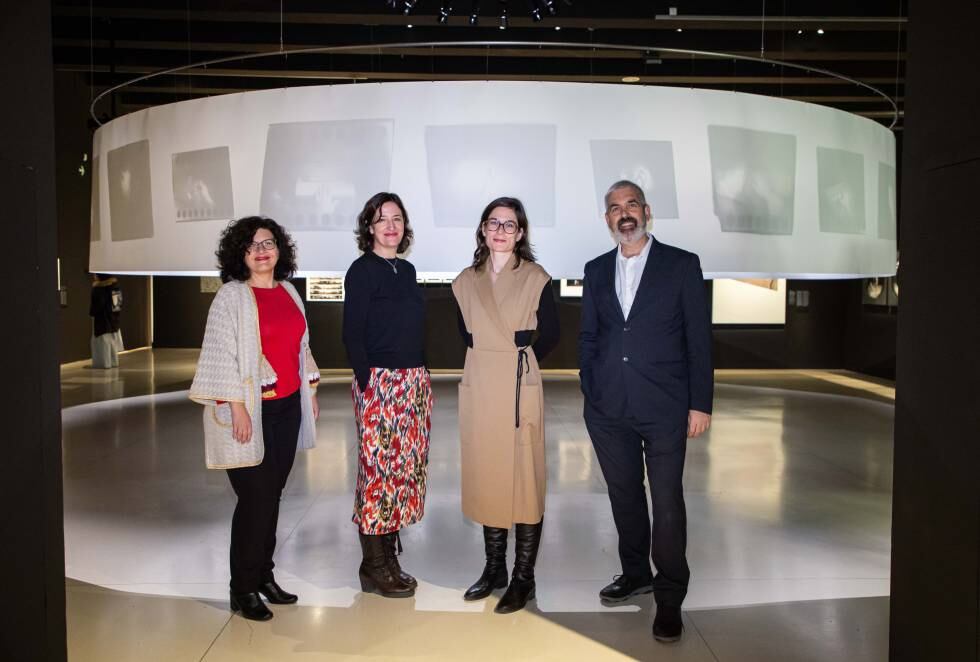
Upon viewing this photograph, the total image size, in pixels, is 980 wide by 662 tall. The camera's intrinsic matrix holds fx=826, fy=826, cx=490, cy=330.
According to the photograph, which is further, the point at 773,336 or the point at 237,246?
the point at 773,336

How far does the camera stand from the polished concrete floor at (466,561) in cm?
321

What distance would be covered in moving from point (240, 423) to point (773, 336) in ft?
45.6

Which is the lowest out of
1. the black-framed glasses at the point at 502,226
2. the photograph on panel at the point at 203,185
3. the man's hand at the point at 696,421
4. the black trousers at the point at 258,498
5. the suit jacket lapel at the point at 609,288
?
the black trousers at the point at 258,498

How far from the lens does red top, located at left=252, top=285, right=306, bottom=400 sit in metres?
3.46

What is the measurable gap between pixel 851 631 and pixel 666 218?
395 cm

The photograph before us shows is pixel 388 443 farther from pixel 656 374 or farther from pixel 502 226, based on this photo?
pixel 656 374

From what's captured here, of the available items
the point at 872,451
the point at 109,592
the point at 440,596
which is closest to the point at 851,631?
the point at 440,596

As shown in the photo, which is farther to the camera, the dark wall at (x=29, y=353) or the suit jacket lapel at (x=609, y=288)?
the suit jacket lapel at (x=609, y=288)

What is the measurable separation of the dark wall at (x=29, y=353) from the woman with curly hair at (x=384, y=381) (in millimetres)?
1509

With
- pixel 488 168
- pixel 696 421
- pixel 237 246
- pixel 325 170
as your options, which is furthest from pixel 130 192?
pixel 696 421

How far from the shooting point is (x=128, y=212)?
295 inches

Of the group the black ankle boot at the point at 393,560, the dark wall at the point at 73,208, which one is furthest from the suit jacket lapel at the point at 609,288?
the dark wall at the point at 73,208

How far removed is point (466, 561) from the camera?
4.22 metres

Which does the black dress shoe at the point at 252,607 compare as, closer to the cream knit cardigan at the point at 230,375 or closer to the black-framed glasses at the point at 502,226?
the cream knit cardigan at the point at 230,375
